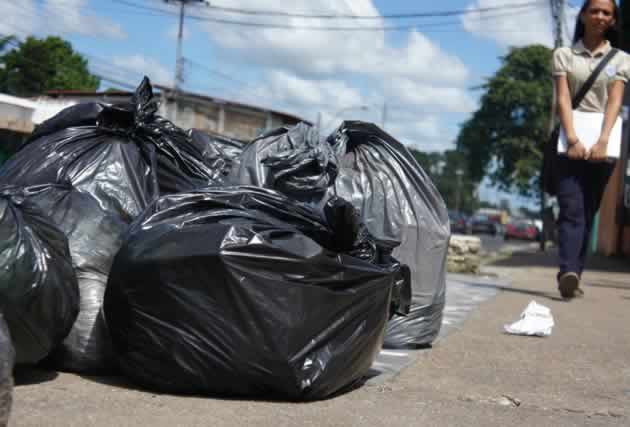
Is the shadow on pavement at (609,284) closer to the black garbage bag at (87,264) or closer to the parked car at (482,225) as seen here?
the black garbage bag at (87,264)

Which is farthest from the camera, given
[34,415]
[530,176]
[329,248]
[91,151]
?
[530,176]

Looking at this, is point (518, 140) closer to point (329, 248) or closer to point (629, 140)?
point (629, 140)

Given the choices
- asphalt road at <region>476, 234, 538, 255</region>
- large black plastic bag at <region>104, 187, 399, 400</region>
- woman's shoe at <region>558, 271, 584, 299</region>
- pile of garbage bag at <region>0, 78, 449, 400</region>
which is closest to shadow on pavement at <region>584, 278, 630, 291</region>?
woman's shoe at <region>558, 271, 584, 299</region>

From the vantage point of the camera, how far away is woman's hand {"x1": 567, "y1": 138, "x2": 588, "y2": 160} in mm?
5156

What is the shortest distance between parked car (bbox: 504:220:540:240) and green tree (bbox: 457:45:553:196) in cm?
323

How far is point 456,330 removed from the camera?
173 inches

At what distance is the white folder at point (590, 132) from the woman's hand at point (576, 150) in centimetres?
6

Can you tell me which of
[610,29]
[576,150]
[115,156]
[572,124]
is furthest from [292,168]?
[610,29]

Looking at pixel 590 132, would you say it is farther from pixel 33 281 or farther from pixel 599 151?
pixel 33 281

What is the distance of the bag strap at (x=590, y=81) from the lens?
534 centimetres

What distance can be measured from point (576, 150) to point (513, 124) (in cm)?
4325


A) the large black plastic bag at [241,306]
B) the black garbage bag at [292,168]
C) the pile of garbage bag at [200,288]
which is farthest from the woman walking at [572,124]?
the large black plastic bag at [241,306]

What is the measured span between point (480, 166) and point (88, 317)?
47.0 meters

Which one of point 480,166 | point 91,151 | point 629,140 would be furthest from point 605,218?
point 480,166
